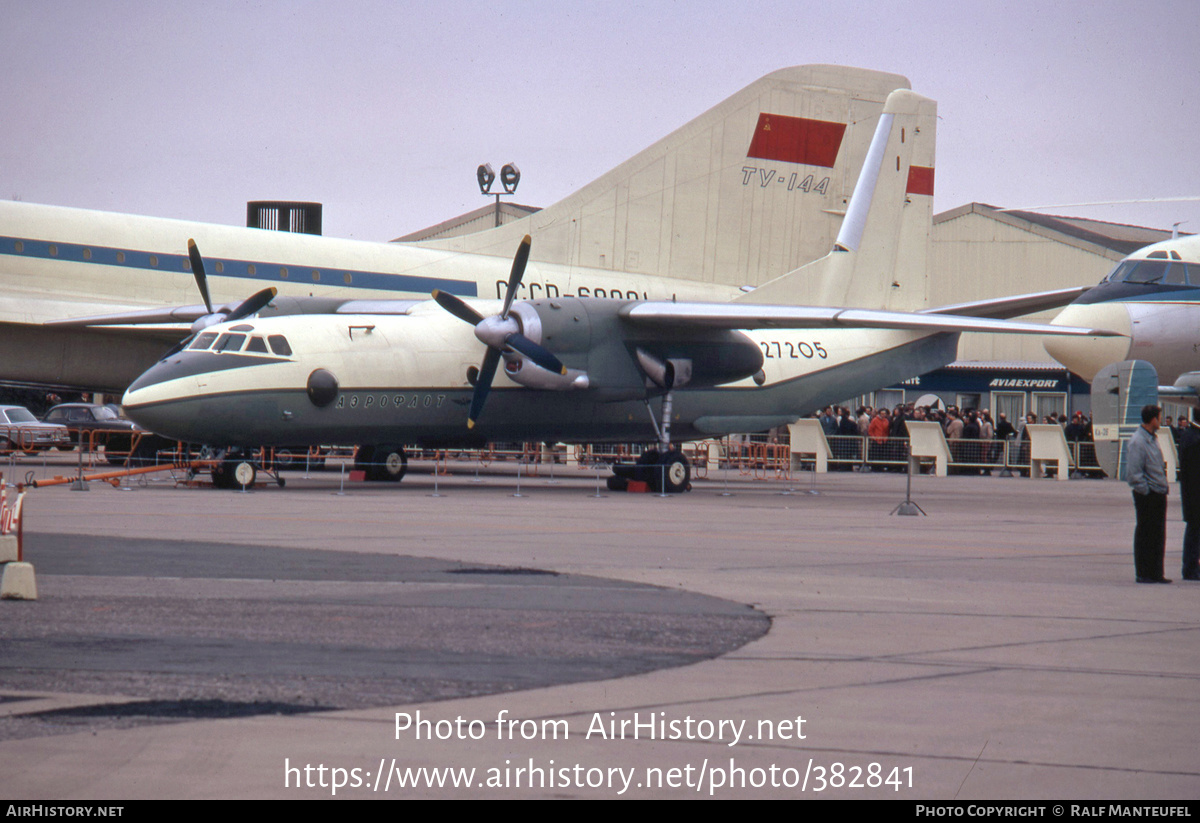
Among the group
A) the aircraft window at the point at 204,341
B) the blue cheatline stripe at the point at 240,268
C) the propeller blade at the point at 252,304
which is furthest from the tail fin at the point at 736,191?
the aircraft window at the point at 204,341

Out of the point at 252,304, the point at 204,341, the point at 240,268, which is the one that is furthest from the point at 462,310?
the point at 240,268

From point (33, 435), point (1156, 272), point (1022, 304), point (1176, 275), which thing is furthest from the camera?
point (33, 435)

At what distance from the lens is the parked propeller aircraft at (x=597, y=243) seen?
1106 inches

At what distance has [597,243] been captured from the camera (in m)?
34.0

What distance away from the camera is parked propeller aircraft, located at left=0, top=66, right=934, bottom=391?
92.2ft

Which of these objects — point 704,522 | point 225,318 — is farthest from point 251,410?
point 704,522

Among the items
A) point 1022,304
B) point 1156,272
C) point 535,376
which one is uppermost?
point 1156,272

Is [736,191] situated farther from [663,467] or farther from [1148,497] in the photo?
[1148,497]

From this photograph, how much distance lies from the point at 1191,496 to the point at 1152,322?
975 cm

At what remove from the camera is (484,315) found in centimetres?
2453

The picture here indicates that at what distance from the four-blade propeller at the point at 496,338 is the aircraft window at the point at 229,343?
11.6ft

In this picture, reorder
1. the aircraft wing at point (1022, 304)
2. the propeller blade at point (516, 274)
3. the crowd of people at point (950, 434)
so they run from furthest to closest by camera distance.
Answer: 1. the crowd of people at point (950, 434)
2. the aircraft wing at point (1022, 304)
3. the propeller blade at point (516, 274)

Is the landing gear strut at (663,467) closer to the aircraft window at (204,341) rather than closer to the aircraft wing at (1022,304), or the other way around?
the aircraft wing at (1022,304)

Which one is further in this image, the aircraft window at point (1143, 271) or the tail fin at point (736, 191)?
the tail fin at point (736, 191)
